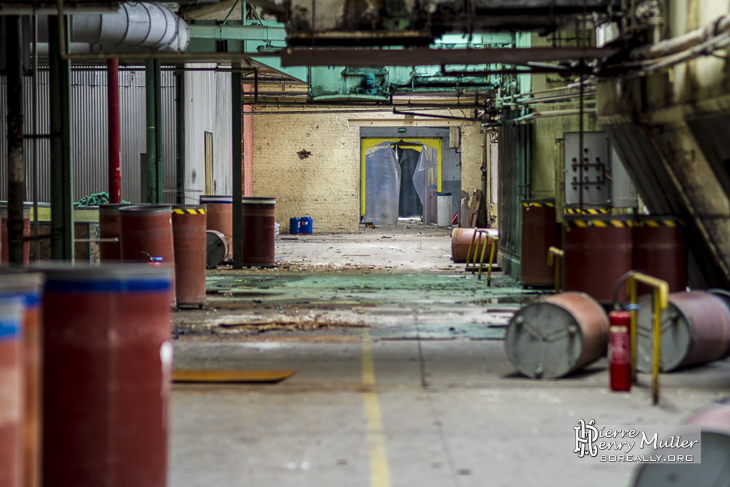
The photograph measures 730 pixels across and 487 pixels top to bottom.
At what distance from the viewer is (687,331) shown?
8.43 m

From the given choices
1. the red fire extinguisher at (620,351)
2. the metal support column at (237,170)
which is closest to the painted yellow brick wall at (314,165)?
the metal support column at (237,170)

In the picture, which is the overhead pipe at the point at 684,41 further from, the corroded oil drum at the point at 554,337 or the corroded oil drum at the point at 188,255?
the corroded oil drum at the point at 188,255

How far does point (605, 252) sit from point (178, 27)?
8.18 meters

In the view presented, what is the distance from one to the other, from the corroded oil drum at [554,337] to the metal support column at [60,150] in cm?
624

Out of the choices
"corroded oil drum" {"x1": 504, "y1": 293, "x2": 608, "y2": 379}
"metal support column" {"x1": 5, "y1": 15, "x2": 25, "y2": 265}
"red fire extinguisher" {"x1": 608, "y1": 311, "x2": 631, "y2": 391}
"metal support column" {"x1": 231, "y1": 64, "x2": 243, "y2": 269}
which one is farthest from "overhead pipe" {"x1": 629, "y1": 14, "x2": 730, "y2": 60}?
"metal support column" {"x1": 231, "y1": 64, "x2": 243, "y2": 269}

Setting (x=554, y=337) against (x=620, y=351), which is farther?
(x=554, y=337)

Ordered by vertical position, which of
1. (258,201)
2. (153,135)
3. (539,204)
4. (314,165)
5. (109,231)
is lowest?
(109,231)

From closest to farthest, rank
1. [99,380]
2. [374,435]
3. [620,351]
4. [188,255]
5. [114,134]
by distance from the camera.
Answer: [99,380], [374,435], [620,351], [188,255], [114,134]

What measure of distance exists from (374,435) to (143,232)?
6.86 m

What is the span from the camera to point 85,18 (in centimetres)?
1270

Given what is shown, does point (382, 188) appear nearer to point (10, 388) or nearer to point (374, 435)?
point (374, 435)

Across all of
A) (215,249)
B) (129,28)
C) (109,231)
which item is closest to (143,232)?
(109,231)

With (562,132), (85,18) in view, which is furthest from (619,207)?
(85,18)

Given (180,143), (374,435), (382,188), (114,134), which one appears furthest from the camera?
(382,188)
